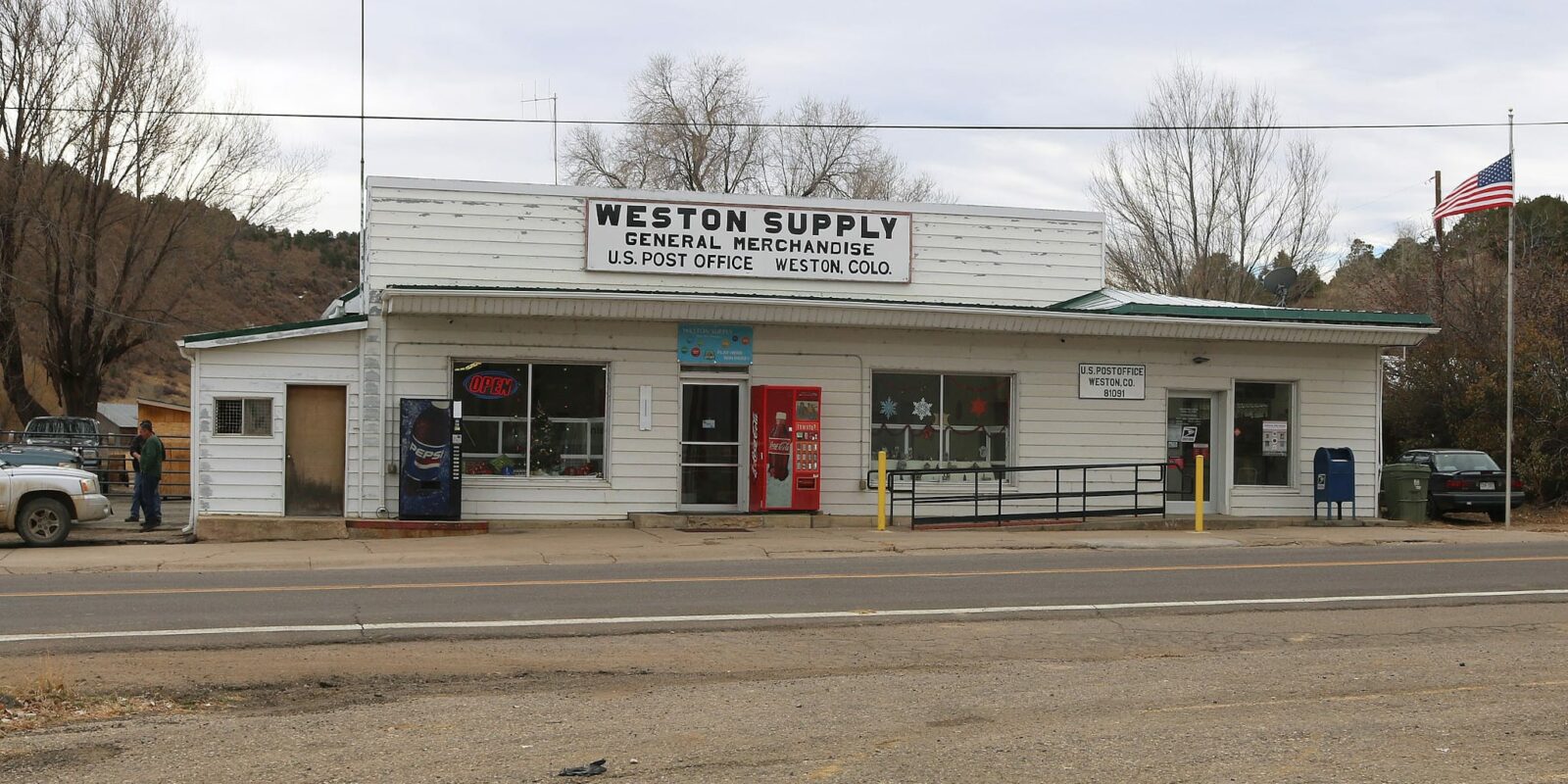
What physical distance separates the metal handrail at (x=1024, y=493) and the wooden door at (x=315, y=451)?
8.09 meters

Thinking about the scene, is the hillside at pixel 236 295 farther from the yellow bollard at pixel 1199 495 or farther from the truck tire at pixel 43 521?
the yellow bollard at pixel 1199 495

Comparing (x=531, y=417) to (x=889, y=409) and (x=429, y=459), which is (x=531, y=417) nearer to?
(x=429, y=459)

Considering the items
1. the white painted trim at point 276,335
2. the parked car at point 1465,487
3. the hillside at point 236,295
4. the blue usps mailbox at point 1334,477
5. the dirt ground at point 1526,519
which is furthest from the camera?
the hillside at point 236,295

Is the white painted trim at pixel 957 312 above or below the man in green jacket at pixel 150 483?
above

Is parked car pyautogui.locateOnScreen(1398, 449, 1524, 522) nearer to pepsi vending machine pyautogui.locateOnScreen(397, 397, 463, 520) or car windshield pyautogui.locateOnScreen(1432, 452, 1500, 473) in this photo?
car windshield pyautogui.locateOnScreen(1432, 452, 1500, 473)

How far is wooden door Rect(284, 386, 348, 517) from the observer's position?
19969 millimetres

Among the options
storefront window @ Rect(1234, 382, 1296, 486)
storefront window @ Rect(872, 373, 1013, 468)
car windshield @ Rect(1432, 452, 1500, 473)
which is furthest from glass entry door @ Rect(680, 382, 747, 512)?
car windshield @ Rect(1432, 452, 1500, 473)

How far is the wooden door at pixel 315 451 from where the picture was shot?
1997cm

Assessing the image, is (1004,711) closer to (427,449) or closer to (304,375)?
(427,449)

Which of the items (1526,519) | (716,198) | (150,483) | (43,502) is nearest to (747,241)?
(716,198)

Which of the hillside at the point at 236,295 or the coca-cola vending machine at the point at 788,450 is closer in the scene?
the coca-cola vending machine at the point at 788,450

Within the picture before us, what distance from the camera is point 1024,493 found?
21969 millimetres

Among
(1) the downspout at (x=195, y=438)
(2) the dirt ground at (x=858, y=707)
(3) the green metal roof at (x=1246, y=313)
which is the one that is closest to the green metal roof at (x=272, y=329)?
(1) the downspout at (x=195, y=438)

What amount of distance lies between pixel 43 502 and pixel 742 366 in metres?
10.1
